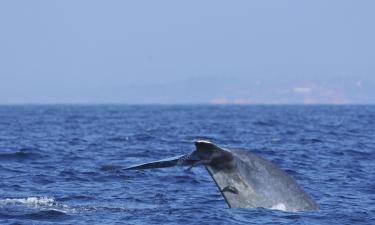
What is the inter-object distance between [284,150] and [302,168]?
6.04m

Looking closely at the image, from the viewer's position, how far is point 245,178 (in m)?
11.8

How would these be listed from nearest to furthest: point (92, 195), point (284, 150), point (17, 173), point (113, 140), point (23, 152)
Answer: point (92, 195) < point (17, 173) < point (23, 152) < point (284, 150) < point (113, 140)

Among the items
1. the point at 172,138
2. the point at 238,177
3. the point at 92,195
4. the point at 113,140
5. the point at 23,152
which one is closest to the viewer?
the point at 238,177

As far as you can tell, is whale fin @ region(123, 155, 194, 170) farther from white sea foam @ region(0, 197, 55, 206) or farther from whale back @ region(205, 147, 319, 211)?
white sea foam @ region(0, 197, 55, 206)

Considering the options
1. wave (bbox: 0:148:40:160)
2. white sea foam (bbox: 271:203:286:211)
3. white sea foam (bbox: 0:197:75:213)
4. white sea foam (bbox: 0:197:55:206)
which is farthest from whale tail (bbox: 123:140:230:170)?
wave (bbox: 0:148:40:160)

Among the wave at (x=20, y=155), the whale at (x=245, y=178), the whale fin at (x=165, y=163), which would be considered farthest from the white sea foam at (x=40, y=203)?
the wave at (x=20, y=155)

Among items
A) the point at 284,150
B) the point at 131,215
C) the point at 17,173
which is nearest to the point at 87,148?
the point at 284,150

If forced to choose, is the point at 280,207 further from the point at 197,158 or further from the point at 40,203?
the point at 40,203

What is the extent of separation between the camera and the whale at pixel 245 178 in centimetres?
1167

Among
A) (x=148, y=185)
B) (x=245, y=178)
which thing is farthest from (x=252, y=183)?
(x=148, y=185)

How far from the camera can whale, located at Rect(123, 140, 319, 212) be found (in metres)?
11.7

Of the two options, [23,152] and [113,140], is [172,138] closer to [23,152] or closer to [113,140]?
[113,140]

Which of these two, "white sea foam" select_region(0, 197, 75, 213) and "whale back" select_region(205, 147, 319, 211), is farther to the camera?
"white sea foam" select_region(0, 197, 75, 213)

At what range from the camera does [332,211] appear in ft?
48.4
